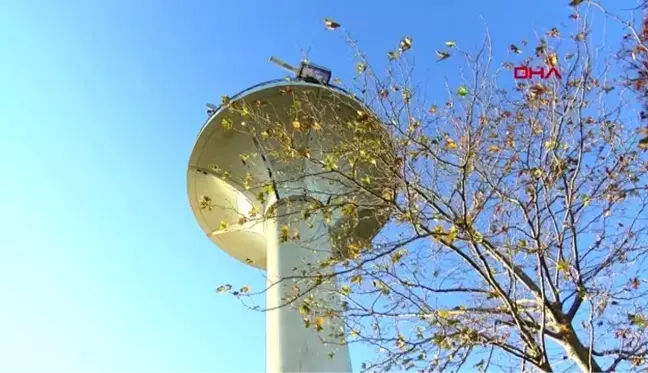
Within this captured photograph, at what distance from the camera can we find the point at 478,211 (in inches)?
282

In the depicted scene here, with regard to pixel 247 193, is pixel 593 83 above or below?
below

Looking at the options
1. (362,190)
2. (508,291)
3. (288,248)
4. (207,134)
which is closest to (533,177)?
(508,291)

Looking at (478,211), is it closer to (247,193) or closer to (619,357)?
(619,357)

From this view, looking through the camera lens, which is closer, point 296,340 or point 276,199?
point 296,340

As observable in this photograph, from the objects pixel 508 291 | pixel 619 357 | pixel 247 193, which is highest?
pixel 247 193

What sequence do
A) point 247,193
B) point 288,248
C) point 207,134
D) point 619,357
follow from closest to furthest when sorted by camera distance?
point 619,357 → point 288,248 → point 247,193 → point 207,134

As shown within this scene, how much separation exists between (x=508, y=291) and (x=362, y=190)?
6.41ft

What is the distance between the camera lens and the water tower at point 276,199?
512 inches

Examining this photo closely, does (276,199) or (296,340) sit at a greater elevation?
(276,199)

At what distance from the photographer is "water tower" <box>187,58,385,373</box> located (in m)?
13.0

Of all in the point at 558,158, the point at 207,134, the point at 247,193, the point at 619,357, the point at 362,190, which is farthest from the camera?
the point at 207,134

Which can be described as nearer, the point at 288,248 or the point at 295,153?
the point at 295,153

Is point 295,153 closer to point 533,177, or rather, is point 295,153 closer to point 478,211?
point 478,211

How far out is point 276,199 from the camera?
1497 cm
